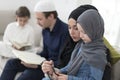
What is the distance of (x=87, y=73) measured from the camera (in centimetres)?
158

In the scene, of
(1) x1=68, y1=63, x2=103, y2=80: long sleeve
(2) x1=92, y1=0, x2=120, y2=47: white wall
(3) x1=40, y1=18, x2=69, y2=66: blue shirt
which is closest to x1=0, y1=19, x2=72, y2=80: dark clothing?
(3) x1=40, y1=18, x2=69, y2=66: blue shirt

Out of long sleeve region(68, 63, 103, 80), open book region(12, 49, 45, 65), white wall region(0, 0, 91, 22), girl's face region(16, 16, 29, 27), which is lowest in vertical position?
open book region(12, 49, 45, 65)

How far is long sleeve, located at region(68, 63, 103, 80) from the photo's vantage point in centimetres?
152

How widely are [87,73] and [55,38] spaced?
660 mm

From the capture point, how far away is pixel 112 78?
1.71 m

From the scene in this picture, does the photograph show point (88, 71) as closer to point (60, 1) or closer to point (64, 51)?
point (64, 51)

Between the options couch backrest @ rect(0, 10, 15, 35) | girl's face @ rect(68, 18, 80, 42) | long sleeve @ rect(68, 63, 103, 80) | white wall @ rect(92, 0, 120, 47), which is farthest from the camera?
couch backrest @ rect(0, 10, 15, 35)

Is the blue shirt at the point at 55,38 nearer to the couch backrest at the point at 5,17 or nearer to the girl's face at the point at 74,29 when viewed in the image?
the girl's face at the point at 74,29

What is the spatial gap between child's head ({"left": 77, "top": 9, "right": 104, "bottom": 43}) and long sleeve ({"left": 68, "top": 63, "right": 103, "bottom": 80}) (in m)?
0.17

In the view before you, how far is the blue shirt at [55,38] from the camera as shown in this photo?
212cm

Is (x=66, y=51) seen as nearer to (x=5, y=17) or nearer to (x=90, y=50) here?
(x=90, y=50)

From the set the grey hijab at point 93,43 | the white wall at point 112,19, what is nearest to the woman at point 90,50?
the grey hijab at point 93,43

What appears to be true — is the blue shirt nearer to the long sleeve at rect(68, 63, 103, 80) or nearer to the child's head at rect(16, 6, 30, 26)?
the long sleeve at rect(68, 63, 103, 80)

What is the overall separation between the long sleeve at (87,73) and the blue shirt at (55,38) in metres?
0.51
